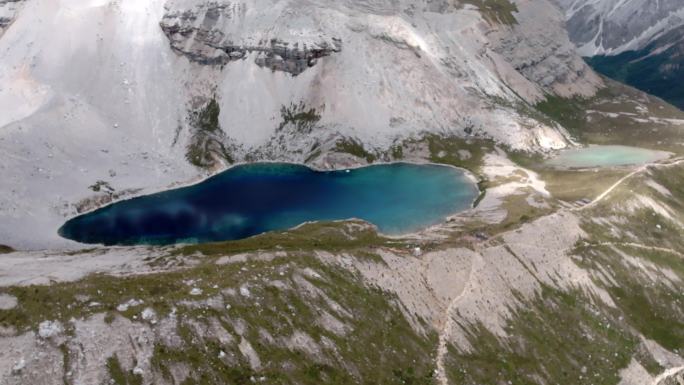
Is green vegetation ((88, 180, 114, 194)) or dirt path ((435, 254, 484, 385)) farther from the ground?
green vegetation ((88, 180, 114, 194))

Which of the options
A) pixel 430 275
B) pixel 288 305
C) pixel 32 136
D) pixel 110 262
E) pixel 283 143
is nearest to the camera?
pixel 288 305

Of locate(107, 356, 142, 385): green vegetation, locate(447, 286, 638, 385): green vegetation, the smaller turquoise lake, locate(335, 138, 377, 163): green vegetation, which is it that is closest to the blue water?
locate(335, 138, 377, 163): green vegetation

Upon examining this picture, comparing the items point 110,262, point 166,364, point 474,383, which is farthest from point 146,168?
point 474,383

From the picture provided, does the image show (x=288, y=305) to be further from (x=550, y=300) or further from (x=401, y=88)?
(x=401, y=88)

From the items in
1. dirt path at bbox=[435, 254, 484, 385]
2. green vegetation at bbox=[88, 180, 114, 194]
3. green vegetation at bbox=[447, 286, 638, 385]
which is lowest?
green vegetation at bbox=[447, 286, 638, 385]

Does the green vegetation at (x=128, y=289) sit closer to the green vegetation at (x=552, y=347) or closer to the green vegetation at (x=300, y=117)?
the green vegetation at (x=552, y=347)

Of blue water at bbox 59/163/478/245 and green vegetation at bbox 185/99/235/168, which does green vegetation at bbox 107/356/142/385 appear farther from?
green vegetation at bbox 185/99/235/168

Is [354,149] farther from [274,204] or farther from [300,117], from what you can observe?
[274,204]
